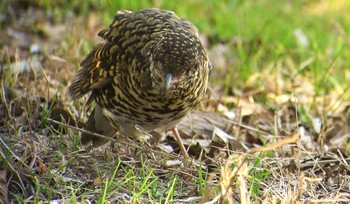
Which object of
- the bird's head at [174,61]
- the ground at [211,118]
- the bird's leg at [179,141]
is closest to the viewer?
the ground at [211,118]

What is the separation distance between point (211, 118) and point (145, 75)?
142 centimetres

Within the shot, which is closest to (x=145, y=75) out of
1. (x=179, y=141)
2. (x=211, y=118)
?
(x=179, y=141)

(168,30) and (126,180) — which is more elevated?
(168,30)

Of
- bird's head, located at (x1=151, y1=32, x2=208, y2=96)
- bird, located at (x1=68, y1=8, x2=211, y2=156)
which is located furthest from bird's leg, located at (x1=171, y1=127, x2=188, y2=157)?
bird's head, located at (x1=151, y1=32, x2=208, y2=96)

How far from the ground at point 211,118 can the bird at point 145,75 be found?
197 mm

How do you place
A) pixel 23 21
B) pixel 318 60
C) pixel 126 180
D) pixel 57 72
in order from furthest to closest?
pixel 23 21, pixel 318 60, pixel 57 72, pixel 126 180

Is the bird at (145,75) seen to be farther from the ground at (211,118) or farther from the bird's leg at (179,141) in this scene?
the ground at (211,118)

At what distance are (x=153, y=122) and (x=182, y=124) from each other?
952mm

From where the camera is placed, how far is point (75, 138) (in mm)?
5246

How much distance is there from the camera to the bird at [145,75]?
474cm

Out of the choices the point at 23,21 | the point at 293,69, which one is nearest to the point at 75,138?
the point at 293,69

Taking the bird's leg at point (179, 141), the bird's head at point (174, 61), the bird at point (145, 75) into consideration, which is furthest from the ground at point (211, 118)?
the bird's head at point (174, 61)

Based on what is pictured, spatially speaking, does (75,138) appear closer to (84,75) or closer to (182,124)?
(84,75)

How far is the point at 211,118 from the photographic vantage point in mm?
6160
